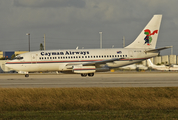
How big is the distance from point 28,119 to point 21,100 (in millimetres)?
6178

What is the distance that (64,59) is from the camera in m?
39.7

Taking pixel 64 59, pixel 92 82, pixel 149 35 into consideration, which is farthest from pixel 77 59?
pixel 149 35

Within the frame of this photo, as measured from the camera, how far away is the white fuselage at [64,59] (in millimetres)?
39312

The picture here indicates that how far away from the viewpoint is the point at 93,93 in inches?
740

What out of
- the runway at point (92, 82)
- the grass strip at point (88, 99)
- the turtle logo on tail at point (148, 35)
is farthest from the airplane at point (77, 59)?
the grass strip at point (88, 99)

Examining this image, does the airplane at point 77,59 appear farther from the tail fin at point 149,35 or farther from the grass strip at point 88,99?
the grass strip at point 88,99

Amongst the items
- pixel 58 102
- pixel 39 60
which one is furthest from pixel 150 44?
pixel 58 102

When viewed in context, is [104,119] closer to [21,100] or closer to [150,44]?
[21,100]

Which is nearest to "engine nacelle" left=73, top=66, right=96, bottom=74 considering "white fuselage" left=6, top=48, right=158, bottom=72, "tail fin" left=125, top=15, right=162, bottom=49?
"white fuselage" left=6, top=48, right=158, bottom=72

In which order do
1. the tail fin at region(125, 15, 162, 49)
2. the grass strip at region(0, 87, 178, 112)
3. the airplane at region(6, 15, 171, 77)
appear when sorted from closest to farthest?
1. the grass strip at region(0, 87, 178, 112)
2. the airplane at region(6, 15, 171, 77)
3. the tail fin at region(125, 15, 162, 49)

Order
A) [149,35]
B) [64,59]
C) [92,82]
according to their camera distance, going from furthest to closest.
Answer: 1. [149,35]
2. [64,59]
3. [92,82]

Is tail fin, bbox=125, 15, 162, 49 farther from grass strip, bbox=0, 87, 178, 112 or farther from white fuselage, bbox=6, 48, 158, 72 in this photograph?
grass strip, bbox=0, 87, 178, 112

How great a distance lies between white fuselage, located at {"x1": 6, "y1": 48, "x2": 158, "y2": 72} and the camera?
3931 centimetres

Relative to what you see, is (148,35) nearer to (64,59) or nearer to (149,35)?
(149,35)
